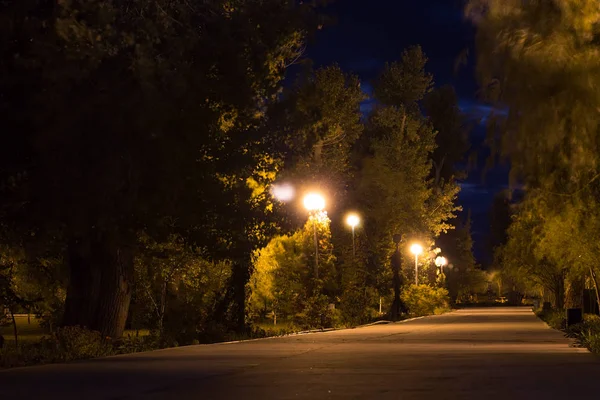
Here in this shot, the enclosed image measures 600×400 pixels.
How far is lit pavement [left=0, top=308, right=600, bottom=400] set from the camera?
53.2 feet

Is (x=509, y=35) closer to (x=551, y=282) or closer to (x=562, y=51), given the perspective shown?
(x=562, y=51)

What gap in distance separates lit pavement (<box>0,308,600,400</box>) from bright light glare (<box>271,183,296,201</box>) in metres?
7.34

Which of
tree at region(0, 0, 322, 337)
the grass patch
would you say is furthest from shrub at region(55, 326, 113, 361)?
the grass patch

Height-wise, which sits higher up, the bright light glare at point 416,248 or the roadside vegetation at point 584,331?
the bright light glare at point 416,248

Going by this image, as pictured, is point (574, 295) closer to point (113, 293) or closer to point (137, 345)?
point (113, 293)

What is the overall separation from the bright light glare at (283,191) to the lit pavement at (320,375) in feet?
24.1

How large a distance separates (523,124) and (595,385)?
4.74m

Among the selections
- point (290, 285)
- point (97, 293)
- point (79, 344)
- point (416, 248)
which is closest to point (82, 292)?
point (97, 293)

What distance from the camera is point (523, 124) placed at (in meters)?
15.0

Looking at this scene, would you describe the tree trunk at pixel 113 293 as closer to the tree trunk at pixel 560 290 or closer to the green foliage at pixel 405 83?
the tree trunk at pixel 560 290

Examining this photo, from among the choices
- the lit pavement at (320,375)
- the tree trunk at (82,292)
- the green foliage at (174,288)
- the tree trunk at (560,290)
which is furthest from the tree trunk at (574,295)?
the tree trunk at (82,292)

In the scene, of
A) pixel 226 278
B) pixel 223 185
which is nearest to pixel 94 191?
pixel 223 185

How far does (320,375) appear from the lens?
19.8 m

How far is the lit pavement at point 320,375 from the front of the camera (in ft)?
53.2
